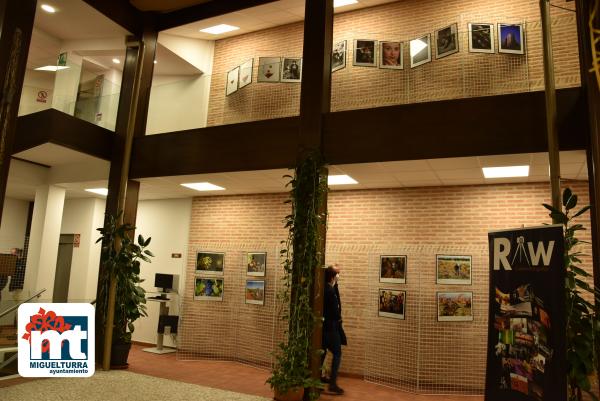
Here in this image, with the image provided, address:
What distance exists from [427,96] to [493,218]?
7.18 ft

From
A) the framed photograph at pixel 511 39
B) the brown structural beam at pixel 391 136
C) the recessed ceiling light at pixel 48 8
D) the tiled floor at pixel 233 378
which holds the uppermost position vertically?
the recessed ceiling light at pixel 48 8

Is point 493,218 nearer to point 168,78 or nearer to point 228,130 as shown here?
point 228,130

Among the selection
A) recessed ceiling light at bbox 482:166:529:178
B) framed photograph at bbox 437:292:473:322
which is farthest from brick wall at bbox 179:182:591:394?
recessed ceiling light at bbox 482:166:529:178

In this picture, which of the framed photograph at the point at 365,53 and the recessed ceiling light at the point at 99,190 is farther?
the recessed ceiling light at the point at 99,190

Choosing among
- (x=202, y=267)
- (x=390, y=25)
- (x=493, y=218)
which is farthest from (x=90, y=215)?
(x=493, y=218)

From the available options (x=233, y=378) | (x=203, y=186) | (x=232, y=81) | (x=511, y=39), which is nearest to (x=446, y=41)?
(x=511, y=39)

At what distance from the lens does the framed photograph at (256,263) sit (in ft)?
27.2

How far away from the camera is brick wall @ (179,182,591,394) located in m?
6.48

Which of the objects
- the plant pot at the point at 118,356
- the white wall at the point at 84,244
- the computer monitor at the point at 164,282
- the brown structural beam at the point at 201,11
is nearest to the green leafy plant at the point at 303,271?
the plant pot at the point at 118,356

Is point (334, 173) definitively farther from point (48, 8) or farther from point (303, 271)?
point (48, 8)

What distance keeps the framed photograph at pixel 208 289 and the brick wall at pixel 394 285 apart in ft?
0.37

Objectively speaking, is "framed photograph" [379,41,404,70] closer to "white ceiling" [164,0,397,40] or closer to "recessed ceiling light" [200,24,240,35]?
"white ceiling" [164,0,397,40]

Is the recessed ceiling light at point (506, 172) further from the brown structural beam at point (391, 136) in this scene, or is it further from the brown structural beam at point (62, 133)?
the brown structural beam at point (62, 133)

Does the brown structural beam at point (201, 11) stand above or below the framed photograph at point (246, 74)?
above
